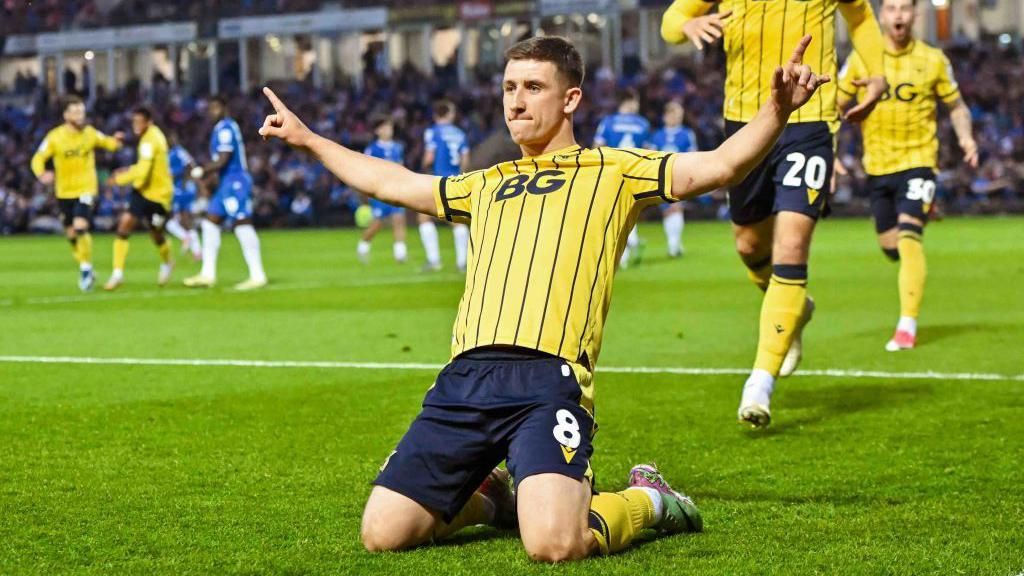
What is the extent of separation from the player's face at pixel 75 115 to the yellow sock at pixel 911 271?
10.7m

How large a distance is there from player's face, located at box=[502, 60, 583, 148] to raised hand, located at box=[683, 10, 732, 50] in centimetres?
167

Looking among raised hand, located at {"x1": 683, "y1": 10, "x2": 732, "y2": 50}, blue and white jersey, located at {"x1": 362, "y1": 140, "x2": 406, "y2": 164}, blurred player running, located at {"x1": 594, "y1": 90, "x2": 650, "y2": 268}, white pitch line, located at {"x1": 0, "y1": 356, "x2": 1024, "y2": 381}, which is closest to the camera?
raised hand, located at {"x1": 683, "y1": 10, "x2": 732, "y2": 50}

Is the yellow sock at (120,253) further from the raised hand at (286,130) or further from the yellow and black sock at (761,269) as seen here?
the raised hand at (286,130)

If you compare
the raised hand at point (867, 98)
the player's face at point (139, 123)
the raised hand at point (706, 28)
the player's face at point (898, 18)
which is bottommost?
the player's face at point (139, 123)

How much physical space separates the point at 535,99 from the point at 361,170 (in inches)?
25.5

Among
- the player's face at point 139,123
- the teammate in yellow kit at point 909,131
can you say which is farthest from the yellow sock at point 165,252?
the teammate in yellow kit at point 909,131

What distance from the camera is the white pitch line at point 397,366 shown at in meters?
8.56

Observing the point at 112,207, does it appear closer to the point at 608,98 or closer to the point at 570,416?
the point at 608,98

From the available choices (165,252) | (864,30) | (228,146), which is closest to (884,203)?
(864,30)

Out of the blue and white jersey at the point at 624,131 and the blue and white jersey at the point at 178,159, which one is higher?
the blue and white jersey at the point at 624,131

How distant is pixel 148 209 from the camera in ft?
59.8

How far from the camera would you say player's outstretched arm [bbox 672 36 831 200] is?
4.26m

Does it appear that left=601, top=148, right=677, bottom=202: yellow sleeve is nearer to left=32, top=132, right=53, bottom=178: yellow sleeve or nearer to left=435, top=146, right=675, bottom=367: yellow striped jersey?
left=435, top=146, right=675, bottom=367: yellow striped jersey

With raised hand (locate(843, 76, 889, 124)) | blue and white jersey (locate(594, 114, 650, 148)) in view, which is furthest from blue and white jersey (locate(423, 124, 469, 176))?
raised hand (locate(843, 76, 889, 124))
